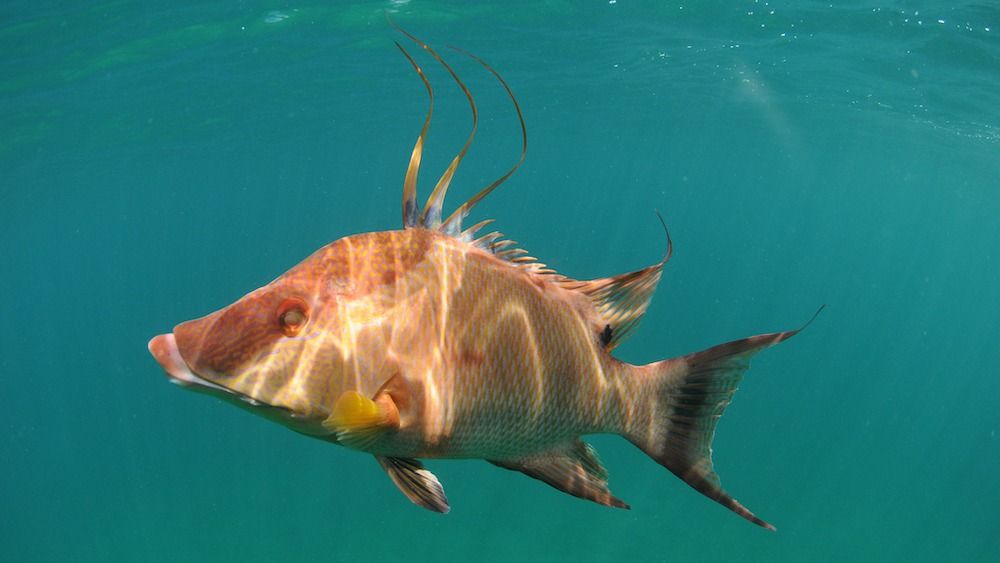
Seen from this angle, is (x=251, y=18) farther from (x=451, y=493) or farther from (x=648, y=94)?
(x=648, y=94)

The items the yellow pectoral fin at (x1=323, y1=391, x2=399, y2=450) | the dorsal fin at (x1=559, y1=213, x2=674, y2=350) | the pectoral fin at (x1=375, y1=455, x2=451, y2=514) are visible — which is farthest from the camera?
the dorsal fin at (x1=559, y1=213, x2=674, y2=350)

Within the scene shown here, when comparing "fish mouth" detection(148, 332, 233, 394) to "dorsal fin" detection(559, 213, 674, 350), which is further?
"dorsal fin" detection(559, 213, 674, 350)

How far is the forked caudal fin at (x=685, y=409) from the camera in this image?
6.75 ft

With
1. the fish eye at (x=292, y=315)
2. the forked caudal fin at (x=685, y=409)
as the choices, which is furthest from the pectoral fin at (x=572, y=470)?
the fish eye at (x=292, y=315)

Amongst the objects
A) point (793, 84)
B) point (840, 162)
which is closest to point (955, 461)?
point (840, 162)

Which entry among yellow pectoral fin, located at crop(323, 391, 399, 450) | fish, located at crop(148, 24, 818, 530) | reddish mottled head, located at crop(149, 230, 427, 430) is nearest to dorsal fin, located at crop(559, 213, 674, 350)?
fish, located at crop(148, 24, 818, 530)

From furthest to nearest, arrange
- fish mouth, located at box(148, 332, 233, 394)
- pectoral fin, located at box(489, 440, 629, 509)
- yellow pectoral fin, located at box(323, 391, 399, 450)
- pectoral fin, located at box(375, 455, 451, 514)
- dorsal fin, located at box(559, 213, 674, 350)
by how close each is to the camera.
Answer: dorsal fin, located at box(559, 213, 674, 350) → pectoral fin, located at box(489, 440, 629, 509) → pectoral fin, located at box(375, 455, 451, 514) → fish mouth, located at box(148, 332, 233, 394) → yellow pectoral fin, located at box(323, 391, 399, 450)

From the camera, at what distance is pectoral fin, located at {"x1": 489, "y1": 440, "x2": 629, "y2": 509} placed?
6.43 feet

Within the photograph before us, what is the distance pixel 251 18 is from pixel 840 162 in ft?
117

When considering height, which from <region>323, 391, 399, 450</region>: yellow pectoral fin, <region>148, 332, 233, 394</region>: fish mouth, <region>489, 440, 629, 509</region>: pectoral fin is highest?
<region>148, 332, 233, 394</region>: fish mouth

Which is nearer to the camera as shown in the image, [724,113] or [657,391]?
[657,391]

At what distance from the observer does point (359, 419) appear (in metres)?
1.58

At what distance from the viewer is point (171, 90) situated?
63.0 ft

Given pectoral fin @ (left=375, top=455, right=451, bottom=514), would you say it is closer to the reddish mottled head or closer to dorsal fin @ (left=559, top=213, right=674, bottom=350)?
the reddish mottled head
